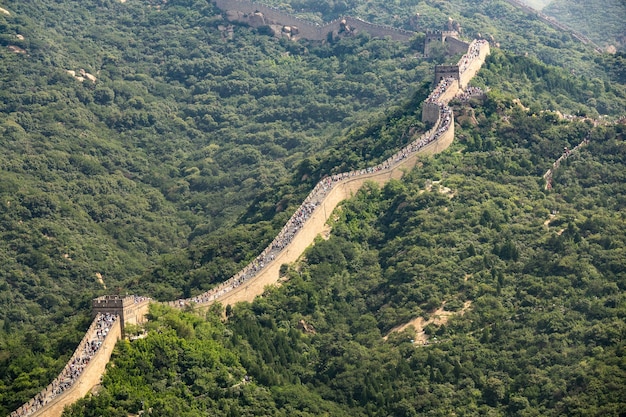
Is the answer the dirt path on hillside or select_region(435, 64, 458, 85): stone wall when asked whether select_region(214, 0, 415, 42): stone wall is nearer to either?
select_region(435, 64, 458, 85): stone wall

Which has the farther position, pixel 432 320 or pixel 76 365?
pixel 432 320

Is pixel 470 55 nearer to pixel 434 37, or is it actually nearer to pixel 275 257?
pixel 434 37

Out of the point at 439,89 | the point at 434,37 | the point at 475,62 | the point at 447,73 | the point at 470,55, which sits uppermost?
the point at 439,89

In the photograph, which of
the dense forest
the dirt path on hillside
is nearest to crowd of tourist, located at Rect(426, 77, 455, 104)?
the dense forest

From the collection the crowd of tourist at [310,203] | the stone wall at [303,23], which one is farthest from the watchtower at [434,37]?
the crowd of tourist at [310,203]

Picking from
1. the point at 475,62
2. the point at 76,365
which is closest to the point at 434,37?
the point at 475,62

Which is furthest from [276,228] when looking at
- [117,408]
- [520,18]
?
[520,18]

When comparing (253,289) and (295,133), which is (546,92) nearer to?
(295,133)
